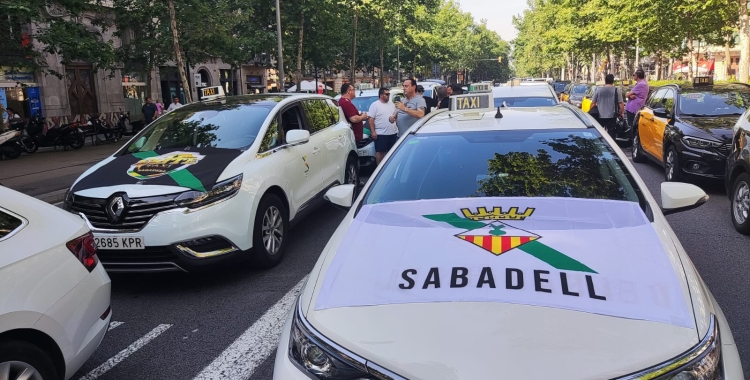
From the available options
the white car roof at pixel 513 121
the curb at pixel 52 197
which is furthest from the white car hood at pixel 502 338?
the curb at pixel 52 197

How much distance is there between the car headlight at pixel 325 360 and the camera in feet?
6.48

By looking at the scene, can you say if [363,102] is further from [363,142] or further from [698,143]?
[698,143]

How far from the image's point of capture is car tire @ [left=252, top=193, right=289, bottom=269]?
211 inches

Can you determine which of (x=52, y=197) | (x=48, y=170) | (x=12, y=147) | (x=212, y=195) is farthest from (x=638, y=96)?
(x=12, y=147)

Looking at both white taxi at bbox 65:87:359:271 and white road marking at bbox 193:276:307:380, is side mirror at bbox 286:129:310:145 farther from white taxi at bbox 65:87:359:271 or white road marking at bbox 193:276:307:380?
white road marking at bbox 193:276:307:380

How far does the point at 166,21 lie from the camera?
69.4 ft

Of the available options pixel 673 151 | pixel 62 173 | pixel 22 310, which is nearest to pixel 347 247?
pixel 22 310

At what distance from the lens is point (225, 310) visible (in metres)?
4.67

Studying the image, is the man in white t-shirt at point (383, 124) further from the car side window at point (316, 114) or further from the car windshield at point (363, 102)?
the car windshield at point (363, 102)

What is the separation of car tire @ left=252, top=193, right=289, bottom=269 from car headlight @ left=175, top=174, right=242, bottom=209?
34 cm

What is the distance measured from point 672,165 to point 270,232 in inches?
252

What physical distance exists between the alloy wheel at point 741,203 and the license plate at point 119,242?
19.6 feet

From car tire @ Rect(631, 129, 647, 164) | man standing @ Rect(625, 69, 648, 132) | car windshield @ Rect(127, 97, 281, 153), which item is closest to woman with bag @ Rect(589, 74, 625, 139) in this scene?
man standing @ Rect(625, 69, 648, 132)

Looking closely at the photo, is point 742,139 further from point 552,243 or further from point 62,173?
point 62,173
